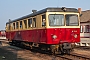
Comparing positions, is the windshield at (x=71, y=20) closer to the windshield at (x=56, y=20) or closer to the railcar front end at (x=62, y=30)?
the railcar front end at (x=62, y=30)

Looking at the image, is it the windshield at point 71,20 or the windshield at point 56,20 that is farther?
the windshield at point 71,20

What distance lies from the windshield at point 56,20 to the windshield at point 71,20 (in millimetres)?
412

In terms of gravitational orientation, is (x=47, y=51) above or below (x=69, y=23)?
below

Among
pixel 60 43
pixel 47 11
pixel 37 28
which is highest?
pixel 47 11

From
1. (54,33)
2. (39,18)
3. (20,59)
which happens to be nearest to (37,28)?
(39,18)

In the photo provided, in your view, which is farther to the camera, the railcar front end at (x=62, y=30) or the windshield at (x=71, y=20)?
the windshield at (x=71, y=20)

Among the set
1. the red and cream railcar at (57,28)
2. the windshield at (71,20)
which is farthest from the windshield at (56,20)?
the windshield at (71,20)

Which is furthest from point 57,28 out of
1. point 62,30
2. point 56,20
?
point 56,20

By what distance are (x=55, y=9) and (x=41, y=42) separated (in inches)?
100.0

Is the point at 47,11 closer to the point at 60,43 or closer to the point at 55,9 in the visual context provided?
the point at 55,9

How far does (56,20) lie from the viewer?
574 inches

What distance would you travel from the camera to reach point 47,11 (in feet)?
47.0

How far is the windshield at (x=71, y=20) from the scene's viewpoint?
1493 cm

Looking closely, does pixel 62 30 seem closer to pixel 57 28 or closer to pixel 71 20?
pixel 57 28
